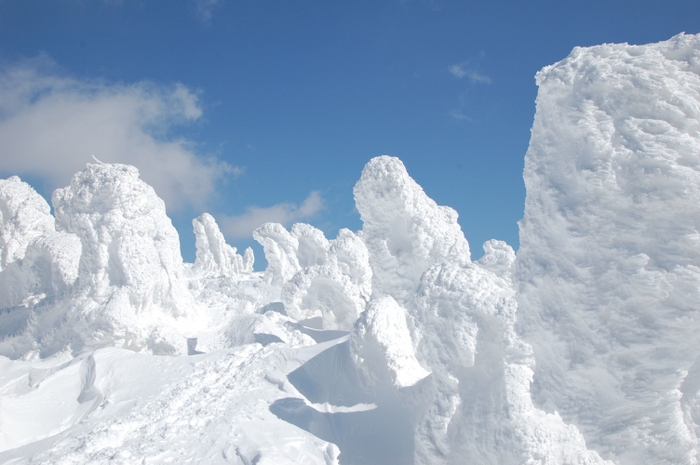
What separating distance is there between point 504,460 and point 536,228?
12.2 ft

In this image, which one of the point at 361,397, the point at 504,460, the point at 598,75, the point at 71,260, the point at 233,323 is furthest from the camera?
the point at 233,323

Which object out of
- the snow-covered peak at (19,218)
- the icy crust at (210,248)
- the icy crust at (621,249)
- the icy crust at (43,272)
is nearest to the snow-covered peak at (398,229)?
the icy crust at (621,249)

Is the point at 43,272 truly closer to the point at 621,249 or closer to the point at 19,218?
the point at 19,218

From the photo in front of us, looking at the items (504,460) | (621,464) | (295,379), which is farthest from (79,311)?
(621,464)

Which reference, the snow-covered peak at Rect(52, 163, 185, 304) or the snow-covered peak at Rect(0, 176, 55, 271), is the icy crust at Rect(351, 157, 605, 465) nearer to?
the snow-covered peak at Rect(52, 163, 185, 304)

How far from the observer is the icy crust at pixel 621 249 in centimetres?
625

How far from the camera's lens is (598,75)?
6922 millimetres

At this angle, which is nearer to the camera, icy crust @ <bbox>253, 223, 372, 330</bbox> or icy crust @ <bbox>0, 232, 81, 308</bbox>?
icy crust @ <bbox>0, 232, 81, 308</bbox>

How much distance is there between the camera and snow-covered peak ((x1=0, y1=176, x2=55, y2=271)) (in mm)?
18625

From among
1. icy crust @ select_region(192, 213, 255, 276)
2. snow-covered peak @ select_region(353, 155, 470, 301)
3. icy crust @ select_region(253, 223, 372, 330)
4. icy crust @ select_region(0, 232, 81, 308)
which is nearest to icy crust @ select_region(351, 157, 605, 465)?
snow-covered peak @ select_region(353, 155, 470, 301)

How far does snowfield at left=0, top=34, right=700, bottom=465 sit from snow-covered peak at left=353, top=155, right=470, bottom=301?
411 cm

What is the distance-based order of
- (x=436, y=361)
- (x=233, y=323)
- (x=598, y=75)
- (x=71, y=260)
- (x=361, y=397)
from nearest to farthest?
(x=598, y=75) < (x=436, y=361) < (x=361, y=397) < (x=71, y=260) < (x=233, y=323)

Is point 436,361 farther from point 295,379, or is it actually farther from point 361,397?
point 295,379

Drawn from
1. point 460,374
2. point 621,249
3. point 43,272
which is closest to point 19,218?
point 43,272
